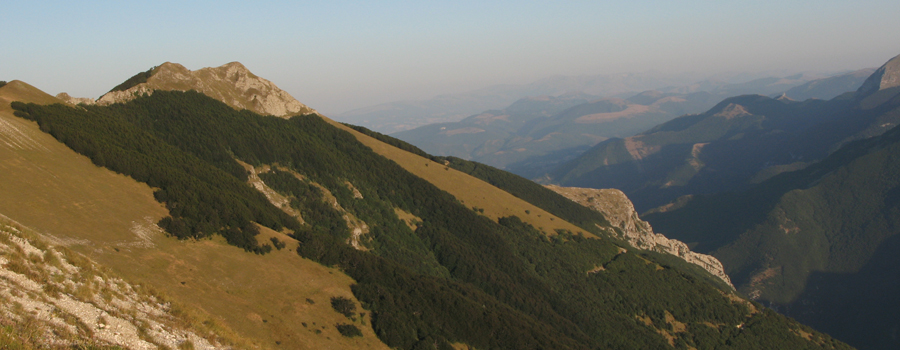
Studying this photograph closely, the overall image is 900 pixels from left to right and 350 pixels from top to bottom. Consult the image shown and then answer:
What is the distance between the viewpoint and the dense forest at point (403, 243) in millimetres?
75938

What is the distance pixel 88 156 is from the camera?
2923 inches

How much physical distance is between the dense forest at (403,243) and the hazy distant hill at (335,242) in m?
0.48

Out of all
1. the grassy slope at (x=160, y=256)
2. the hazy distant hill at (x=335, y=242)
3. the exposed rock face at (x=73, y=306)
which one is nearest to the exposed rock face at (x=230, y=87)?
the hazy distant hill at (x=335, y=242)

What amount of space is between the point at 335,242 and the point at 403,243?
41308 mm

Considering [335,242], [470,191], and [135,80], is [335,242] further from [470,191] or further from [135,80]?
[135,80]

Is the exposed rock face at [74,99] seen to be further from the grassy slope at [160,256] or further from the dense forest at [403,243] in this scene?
the grassy slope at [160,256]

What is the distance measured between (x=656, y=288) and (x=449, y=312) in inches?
3749

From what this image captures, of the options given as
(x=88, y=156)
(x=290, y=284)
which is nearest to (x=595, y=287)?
(x=290, y=284)

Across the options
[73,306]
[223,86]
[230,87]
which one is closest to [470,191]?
[230,87]

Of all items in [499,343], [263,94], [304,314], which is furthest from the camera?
[263,94]

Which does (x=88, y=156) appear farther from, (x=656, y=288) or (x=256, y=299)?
(x=656, y=288)

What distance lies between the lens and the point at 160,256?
5772 centimetres

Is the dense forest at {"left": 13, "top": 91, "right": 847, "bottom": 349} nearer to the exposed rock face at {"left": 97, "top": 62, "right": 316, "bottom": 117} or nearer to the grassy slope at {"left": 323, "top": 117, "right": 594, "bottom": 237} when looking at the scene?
the exposed rock face at {"left": 97, "top": 62, "right": 316, "bottom": 117}

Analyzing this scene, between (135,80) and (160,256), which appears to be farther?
(135,80)
